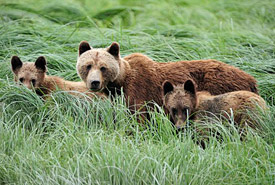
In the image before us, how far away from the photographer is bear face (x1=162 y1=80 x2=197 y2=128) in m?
6.77

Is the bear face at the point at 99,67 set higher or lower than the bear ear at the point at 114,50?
lower

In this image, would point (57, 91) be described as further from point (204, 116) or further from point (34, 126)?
point (204, 116)

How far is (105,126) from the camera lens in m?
6.69

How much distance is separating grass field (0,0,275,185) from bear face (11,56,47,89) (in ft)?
0.66

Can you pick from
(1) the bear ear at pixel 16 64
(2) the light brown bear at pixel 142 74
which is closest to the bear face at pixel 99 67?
(2) the light brown bear at pixel 142 74

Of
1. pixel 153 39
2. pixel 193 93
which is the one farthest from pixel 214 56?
pixel 193 93

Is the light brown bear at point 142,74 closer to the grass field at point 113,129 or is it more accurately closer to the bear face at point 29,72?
the grass field at point 113,129

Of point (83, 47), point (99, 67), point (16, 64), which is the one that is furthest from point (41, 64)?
point (99, 67)

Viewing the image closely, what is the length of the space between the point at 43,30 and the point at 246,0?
733 cm

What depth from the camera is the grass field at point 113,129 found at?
5.32 m

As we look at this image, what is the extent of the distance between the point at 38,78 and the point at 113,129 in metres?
1.71

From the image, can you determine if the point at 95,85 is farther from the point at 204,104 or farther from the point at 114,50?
the point at 204,104

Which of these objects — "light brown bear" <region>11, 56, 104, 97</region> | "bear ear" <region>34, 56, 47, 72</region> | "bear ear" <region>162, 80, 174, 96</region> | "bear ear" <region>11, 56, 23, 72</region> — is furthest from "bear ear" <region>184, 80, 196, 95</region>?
"bear ear" <region>11, 56, 23, 72</region>

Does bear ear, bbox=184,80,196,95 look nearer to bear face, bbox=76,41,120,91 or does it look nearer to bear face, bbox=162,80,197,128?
bear face, bbox=162,80,197,128
